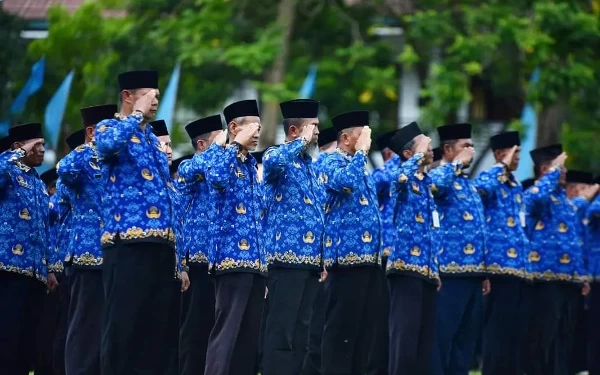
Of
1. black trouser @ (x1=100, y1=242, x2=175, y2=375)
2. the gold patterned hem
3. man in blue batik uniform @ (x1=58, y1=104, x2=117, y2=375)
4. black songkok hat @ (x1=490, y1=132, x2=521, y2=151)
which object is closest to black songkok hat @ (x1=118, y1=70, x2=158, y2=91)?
man in blue batik uniform @ (x1=58, y1=104, x2=117, y2=375)

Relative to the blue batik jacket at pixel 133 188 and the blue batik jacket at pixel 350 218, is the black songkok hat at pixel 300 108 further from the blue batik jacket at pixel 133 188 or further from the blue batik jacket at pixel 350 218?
the blue batik jacket at pixel 133 188

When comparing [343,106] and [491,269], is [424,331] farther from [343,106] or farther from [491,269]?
[343,106]

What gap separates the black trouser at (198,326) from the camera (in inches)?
472

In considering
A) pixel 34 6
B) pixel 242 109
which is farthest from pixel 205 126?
pixel 34 6

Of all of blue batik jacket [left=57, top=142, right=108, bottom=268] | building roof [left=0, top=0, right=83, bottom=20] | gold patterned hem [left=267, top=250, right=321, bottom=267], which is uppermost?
building roof [left=0, top=0, right=83, bottom=20]

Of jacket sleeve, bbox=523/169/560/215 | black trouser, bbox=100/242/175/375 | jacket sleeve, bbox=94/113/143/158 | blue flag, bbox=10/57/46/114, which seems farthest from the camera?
blue flag, bbox=10/57/46/114

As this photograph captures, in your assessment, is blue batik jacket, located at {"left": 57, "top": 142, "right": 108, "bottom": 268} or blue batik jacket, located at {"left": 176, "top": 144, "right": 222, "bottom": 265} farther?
blue batik jacket, located at {"left": 176, "top": 144, "right": 222, "bottom": 265}

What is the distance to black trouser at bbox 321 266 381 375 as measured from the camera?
39.2 ft

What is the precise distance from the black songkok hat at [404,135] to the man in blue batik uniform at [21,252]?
117 inches

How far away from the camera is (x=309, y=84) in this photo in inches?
911

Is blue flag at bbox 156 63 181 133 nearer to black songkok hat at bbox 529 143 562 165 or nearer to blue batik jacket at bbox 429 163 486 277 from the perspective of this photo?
black songkok hat at bbox 529 143 562 165

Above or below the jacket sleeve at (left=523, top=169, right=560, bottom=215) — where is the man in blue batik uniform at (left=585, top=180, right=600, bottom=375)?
below

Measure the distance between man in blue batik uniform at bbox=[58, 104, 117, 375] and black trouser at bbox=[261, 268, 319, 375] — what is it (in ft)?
4.53

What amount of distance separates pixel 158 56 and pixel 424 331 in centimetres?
1223
